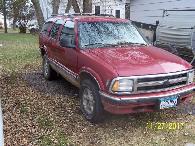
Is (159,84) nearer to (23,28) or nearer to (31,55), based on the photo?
(31,55)

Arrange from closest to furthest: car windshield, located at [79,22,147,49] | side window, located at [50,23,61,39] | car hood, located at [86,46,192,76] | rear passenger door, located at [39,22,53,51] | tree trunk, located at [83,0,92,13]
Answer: car hood, located at [86,46,192,76] < car windshield, located at [79,22,147,49] < side window, located at [50,23,61,39] < rear passenger door, located at [39,22,53,51] < tree trunk, located at [83,0,92,13]

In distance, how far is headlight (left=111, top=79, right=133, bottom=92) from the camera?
5234mm

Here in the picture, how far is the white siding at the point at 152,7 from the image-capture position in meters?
12.6

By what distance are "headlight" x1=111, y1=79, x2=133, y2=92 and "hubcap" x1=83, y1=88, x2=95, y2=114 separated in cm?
66

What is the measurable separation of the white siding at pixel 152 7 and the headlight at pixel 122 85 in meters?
7.72

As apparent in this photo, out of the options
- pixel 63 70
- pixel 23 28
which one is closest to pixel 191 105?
pixel 63 70

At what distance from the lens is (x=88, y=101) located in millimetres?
6031

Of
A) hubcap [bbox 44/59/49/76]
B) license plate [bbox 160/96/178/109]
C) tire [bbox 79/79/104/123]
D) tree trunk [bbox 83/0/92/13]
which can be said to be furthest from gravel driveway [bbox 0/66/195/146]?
tree trunk [bbox 83/0/92/13]

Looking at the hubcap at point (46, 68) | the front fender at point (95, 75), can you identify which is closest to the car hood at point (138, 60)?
the front fender at point (95, 75)

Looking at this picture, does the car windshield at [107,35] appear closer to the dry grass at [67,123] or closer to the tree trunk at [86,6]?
the dry grass at [67,123]

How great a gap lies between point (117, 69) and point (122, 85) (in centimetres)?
27

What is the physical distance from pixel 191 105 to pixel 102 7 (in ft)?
112
